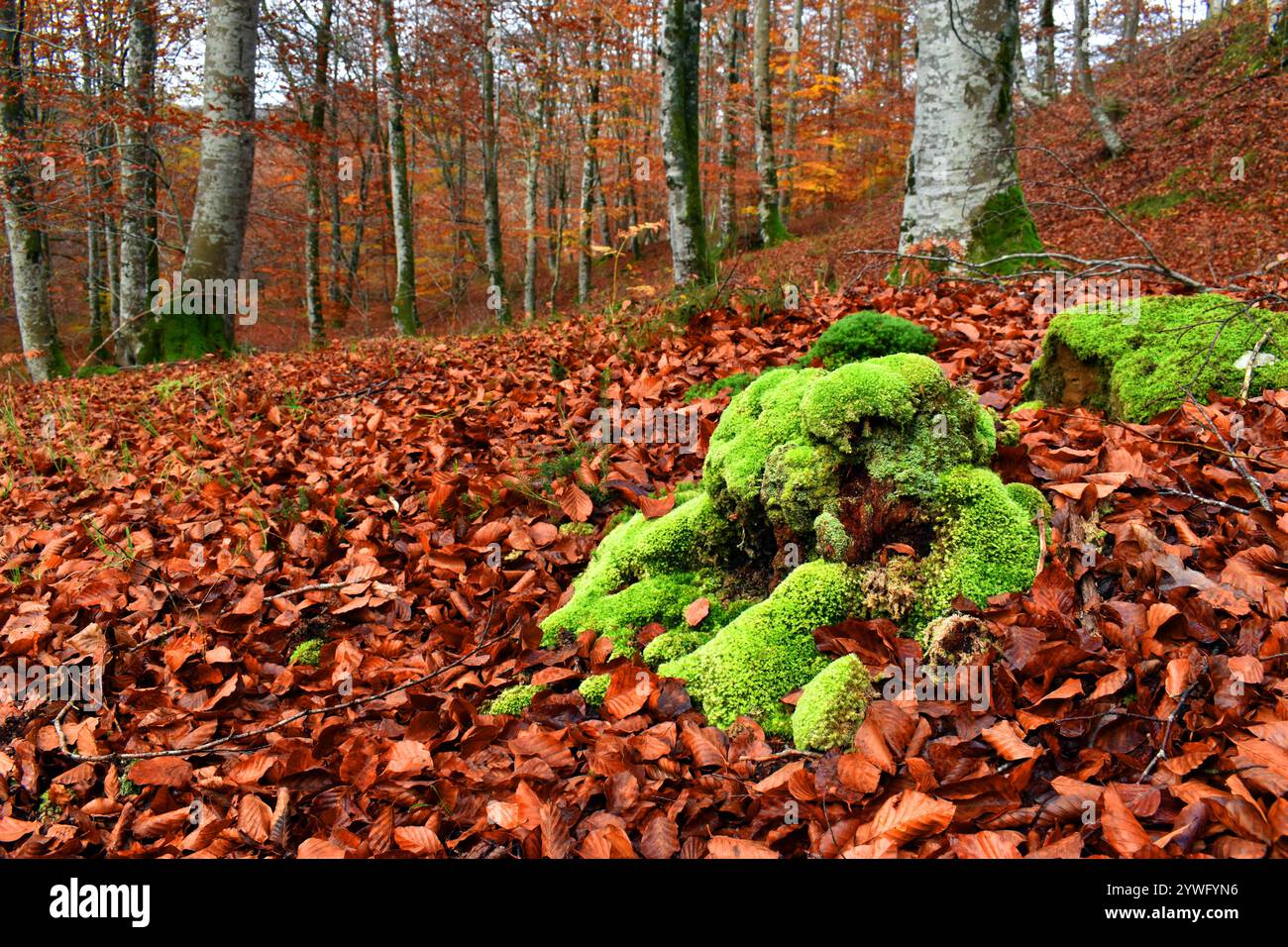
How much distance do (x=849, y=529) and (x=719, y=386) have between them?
1.90m

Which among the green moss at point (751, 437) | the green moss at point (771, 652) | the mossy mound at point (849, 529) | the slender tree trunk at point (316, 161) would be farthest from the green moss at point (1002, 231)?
the slender tree trunk at point (316, 161)

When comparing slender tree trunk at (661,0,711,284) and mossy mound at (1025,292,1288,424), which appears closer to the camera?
mossy mound at (1025,292,1288,424)

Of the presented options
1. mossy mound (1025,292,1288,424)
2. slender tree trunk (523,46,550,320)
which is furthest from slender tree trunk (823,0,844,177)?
mossy mound (1025,292,1288,424)

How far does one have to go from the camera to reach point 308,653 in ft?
10.2

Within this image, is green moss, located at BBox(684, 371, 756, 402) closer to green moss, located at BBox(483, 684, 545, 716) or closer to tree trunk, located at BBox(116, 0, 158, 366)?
green moss, located at BBox(483, 684, 545, 716)

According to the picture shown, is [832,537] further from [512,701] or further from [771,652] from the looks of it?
[512,701]

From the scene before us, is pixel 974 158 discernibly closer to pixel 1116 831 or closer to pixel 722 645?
pixel 722 645

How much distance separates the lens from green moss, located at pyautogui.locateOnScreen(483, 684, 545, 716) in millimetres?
2496

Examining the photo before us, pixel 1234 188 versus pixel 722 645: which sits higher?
pixel 1234 188

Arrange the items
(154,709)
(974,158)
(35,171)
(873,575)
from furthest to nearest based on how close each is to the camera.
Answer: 1. (35,171)
2. (974,158)
3. (154,709)
4. (873,575)

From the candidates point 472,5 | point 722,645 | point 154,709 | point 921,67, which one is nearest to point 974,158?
point 921,67

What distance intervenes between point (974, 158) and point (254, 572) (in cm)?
593
